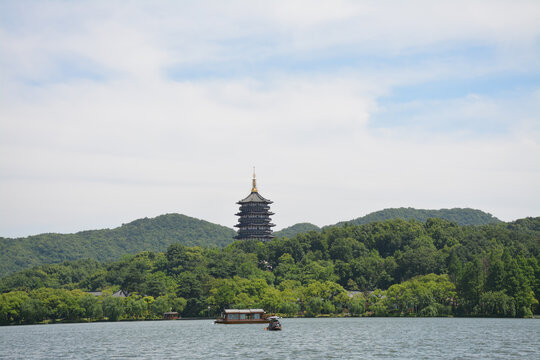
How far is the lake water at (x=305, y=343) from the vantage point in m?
40.9

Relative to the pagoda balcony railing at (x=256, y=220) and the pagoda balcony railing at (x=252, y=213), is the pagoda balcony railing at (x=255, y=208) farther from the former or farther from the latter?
the pagoda balcony railing at (x=256, y=220)

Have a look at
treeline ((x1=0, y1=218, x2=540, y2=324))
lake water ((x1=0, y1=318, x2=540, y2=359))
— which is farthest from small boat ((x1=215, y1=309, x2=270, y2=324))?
lake water ((x1=0, y1=318, x2=540, y2=359))

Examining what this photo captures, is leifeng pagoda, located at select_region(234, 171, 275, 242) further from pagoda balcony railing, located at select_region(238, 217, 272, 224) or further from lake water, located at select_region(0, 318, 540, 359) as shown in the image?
lake water, located at select_region(0, 318, 540, 359)

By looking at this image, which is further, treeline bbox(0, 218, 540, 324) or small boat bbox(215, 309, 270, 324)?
small boat bbox(215, 309, 270, 324)

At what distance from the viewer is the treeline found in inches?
3049

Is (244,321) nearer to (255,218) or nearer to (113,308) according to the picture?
(113,308)

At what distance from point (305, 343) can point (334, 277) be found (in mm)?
52848

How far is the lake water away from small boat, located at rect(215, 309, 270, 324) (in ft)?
50.3

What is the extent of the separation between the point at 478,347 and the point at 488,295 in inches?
1272

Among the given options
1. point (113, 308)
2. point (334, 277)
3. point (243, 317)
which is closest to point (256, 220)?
point (334, 277)

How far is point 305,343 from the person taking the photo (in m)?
47.6

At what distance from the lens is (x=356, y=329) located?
61.3m

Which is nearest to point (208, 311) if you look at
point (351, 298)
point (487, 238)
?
point (351, 298)

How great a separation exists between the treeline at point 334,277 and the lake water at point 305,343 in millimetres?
13271
